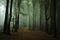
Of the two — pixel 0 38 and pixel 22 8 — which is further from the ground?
pixel 22 8

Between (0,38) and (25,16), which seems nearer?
(0,38)

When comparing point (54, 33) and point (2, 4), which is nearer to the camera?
point (54, 33)

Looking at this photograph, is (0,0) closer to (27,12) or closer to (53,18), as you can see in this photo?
(27,12)

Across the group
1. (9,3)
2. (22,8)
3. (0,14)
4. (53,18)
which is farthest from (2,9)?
(53,18)

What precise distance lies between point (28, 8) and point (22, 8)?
0.88 metres

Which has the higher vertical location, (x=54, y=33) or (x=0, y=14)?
(x=0, y=14)

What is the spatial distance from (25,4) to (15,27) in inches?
317

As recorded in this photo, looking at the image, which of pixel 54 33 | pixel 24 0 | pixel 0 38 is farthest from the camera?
pixel 24 0

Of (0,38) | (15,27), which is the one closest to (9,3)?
(0,38)

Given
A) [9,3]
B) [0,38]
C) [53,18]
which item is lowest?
[0,38]

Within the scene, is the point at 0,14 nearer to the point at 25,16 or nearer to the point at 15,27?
the point at 25,16

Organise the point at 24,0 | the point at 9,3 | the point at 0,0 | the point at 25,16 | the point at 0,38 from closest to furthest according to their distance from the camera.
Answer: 1. the point at 0,38
2. the point at 9,3
3. the point at 0,0
4. the point at 24,0
5. the point at 25,16

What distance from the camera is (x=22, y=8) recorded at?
18391 millimetres

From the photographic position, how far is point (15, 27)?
1091 cm
